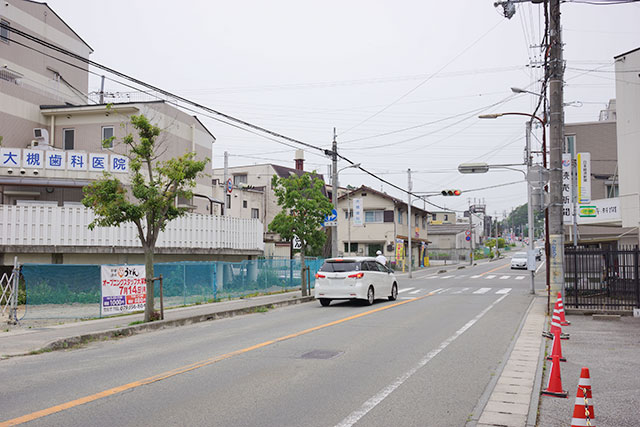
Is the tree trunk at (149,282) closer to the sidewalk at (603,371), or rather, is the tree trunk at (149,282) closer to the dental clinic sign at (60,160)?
the dental clinic sign at (60,160)

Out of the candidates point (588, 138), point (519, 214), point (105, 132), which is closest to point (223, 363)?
point (105, 132)

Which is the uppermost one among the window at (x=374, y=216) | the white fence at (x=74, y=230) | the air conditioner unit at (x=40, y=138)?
the air conditioner unit at (x=40, y=138)

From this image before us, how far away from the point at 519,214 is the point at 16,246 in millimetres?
166523

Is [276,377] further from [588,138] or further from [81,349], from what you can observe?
[588,138]

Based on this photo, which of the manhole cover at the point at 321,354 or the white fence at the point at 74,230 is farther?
the white fence at the point at 74,230

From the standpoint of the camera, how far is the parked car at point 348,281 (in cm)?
1875

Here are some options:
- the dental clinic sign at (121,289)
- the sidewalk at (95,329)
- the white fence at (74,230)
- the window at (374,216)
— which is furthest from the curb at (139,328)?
the window at (374,216)

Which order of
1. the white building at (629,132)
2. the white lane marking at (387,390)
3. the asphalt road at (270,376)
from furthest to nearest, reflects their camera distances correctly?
1. the white building at (629,132)
2. the asphalt road at (270,376)
3. the white lane marking at (387,390)

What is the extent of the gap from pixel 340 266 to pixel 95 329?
854cm

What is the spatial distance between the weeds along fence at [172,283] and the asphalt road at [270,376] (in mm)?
3777

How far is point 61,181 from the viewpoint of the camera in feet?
77.3

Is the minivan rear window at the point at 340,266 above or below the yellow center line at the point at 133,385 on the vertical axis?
above

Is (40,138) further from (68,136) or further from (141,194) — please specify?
(141,194)

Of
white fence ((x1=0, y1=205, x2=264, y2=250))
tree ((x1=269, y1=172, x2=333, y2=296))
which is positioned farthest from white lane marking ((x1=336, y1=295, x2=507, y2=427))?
tree ((x1=269, y1=172, x2=333, y2=296))
